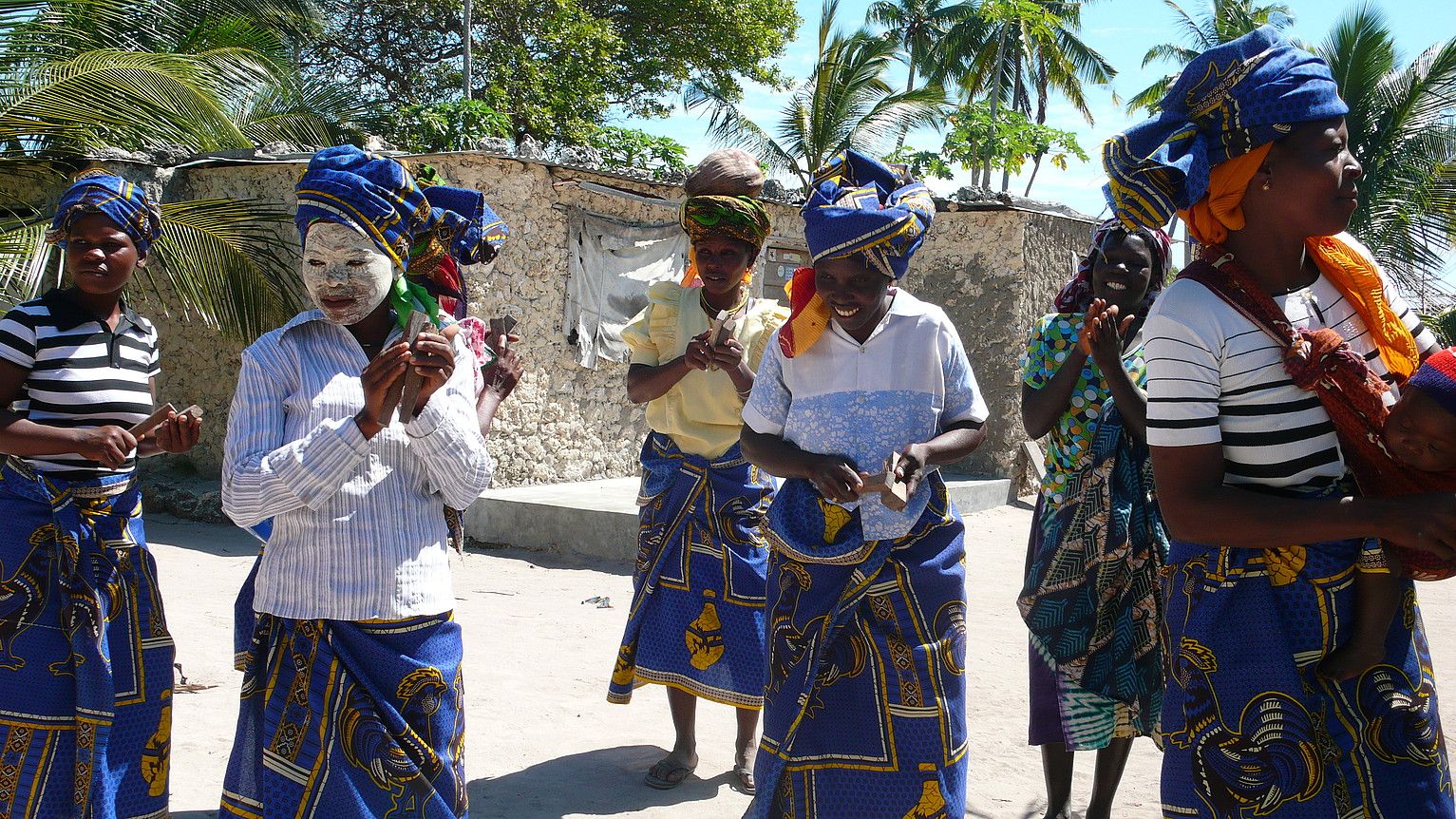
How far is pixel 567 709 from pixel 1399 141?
1933cm

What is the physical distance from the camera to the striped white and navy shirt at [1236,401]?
212 centimetres

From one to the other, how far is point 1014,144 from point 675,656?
1808 centimetres

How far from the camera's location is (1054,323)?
12.5 feet

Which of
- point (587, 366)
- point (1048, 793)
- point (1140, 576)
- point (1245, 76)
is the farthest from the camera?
point (587, 366)

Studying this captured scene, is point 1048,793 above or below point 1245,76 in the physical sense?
below

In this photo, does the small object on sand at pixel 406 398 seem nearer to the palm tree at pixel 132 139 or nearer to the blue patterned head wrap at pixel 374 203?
the blue patterned head wrap at pixel 374 203

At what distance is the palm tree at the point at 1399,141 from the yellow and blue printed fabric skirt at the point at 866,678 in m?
19.1

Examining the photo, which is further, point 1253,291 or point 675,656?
point 675,656

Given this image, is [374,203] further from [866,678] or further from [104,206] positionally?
[866,678]

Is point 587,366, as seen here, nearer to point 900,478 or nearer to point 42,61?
point 42,61

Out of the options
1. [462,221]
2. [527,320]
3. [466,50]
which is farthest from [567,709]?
[466,50]

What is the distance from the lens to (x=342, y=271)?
2.67m

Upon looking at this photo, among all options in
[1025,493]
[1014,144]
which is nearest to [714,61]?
[1014,144]

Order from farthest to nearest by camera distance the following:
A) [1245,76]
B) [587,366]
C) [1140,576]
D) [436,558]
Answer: [587,366]
[1140,576]
[436,558]
[1245,76]
